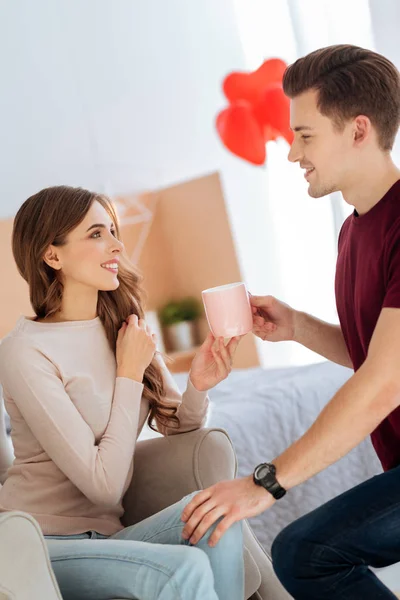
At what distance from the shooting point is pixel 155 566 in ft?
4.61

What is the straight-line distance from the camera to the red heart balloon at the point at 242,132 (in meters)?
3.58

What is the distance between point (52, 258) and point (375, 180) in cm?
76

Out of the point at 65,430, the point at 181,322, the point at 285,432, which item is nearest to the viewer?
the point at 65,430

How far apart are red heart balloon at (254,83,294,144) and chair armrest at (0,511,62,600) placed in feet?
7.94

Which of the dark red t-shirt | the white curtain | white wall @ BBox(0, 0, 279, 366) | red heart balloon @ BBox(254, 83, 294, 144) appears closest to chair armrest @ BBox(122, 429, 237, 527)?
the dark red t-shirt

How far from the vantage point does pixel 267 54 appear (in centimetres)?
426

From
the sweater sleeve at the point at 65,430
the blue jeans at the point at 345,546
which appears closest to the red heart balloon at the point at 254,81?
the sweater sleeve at the point at 65,430

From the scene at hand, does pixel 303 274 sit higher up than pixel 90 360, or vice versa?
pixel 90 360

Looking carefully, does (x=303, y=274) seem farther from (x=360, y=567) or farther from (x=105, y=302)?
(x=360, y=567)

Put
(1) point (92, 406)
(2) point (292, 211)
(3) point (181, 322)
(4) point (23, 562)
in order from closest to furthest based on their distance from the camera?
(4) point (23, 562), (1) point (92, 406), (2) point (292, 211), (3) point (181, 322)

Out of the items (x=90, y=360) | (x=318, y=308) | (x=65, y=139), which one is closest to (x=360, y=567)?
(x=90, y=360)

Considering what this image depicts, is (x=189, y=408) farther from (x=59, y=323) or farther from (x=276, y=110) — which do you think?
(x=276, y=110)

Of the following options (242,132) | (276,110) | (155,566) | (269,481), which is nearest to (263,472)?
(269,481)

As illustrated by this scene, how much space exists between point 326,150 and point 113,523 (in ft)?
3.00
